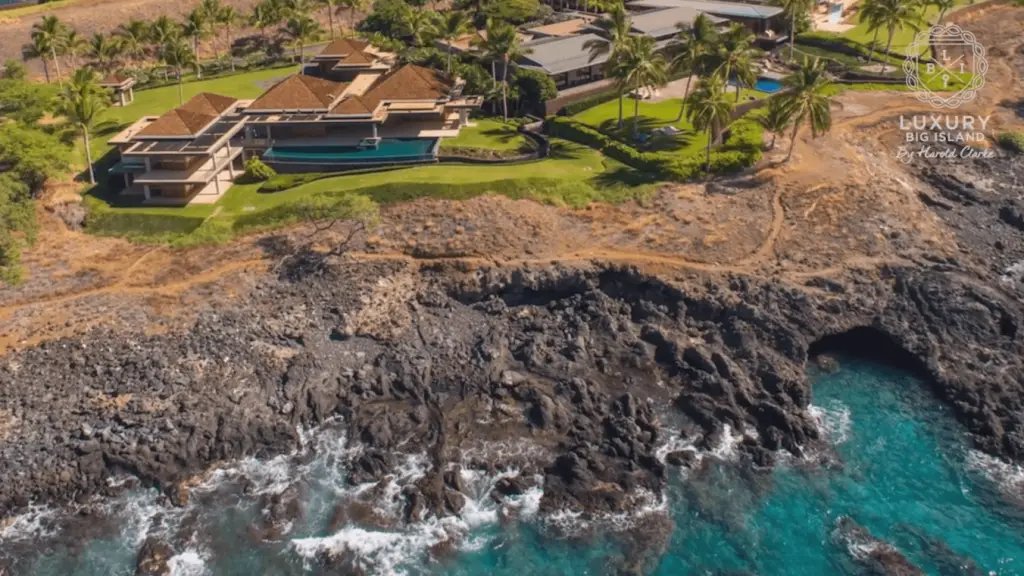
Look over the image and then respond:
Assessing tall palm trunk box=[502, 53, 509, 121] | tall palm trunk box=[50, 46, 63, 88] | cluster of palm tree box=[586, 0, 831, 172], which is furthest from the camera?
tall palm trunk box=[50, 46, 63, 88]

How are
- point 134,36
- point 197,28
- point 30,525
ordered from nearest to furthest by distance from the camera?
point 30,525 → point 134,36 → point 197,28

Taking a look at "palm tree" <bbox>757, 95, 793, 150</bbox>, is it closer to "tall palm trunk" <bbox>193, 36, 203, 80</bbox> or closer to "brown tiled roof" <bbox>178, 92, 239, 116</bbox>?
"brown tiled roof" <bbox>178, 92, 239, 116</bbox>

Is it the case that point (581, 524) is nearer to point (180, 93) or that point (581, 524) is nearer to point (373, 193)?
point (373, 193)

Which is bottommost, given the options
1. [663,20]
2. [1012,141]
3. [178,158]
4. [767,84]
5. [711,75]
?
[1012,141]

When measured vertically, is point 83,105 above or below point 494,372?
above

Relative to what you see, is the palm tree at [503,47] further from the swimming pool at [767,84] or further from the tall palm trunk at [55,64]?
the tall palm trunk at [55,64]

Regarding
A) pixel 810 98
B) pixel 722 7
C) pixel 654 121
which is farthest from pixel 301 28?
pixel 810 98

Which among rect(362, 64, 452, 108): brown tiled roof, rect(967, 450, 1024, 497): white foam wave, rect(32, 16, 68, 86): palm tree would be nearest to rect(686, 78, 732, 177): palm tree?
rect(362, 64, 452, 108): brown tiled roof

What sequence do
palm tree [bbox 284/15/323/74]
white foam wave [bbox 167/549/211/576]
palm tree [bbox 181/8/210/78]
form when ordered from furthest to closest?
palm tree [bbox 284/15/323/74]
palm tree [bbox 181/8/210/78]
white foam wave [bbox 167/549/211/576]
